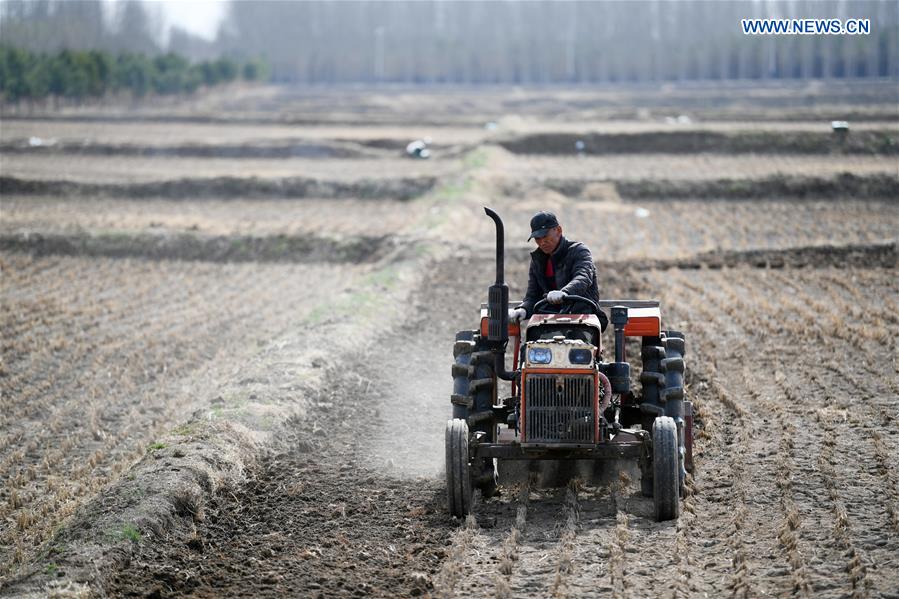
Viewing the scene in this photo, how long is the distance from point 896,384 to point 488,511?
5.72 metres

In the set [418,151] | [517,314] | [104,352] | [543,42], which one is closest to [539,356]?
[517,314]

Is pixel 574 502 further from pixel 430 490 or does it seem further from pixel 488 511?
pixel 430 490

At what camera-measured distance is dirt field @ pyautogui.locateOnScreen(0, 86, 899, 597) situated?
768cm

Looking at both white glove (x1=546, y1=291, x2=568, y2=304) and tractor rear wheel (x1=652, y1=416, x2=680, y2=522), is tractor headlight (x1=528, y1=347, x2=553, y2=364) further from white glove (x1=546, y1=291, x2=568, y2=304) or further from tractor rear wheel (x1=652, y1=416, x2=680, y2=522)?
tractor rear wheel (x1=652, y1=416, x2=680, y2=522)

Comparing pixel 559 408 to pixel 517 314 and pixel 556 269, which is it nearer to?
pixel 517 314

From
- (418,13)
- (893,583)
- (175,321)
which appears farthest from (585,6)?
(893,583)

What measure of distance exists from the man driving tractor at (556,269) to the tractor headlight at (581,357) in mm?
656

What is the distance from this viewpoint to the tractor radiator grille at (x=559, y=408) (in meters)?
8.35

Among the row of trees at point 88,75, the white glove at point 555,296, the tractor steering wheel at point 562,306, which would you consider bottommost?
the tractor steering wheel at point 562,306

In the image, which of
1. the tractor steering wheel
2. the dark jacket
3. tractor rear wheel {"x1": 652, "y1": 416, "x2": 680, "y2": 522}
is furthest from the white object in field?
tractor rear wheel {"x1": 652, "y1": 416, "x2": 680, "y2": 522}

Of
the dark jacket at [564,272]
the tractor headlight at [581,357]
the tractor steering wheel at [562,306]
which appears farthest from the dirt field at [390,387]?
the dark jacket at [564,272]

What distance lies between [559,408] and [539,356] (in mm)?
441

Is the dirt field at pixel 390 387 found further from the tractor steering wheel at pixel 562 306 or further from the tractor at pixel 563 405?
the tractor steering wheel at pixel 562 306

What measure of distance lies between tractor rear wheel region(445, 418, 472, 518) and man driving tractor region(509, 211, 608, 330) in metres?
1.33
